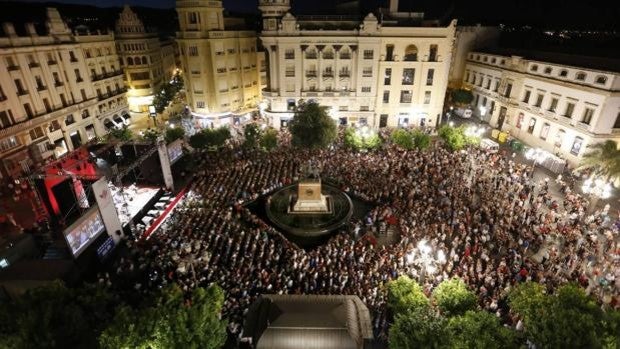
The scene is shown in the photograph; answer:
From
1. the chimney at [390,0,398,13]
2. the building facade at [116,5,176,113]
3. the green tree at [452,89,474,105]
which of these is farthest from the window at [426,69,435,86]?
the building facade at [116,5,176,113]

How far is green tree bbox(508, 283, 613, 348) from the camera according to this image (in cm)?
1244

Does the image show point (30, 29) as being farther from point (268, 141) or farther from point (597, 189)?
point (597, 189)

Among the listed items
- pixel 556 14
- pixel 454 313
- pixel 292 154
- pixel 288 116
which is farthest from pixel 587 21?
pixel 454 313

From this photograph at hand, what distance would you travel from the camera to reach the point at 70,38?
1785 inches

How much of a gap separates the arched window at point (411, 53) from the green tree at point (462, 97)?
36.0 ft

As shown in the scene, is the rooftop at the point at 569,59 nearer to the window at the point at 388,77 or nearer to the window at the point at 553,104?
the window at the point at 553,104

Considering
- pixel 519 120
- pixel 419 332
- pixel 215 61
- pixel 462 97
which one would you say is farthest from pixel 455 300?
pixel 462 97

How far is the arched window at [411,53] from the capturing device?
2000 inches

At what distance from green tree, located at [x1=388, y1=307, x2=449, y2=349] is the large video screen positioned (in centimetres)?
1942

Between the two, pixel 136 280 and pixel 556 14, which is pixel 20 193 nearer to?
pixel 136 280

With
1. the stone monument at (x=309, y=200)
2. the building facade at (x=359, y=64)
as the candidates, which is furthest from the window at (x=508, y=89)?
the stone monument at (x=309, y=200)

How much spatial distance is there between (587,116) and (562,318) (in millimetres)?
33736

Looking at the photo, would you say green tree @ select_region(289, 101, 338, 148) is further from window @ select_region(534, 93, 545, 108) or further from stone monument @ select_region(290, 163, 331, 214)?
window @ select_region(534, 93, 545, 108)

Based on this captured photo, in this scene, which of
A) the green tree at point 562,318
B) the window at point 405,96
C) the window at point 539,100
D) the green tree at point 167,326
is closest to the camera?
the green tree at point 562,318
